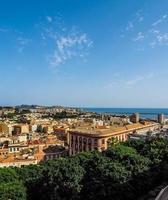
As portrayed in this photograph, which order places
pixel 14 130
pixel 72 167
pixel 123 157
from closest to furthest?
1. pixel 72 167
2. pixel 123 157
3. pixel 14 130

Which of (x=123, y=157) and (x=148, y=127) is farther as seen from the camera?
(x=148, y=127)

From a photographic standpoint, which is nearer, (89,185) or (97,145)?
(89,185)

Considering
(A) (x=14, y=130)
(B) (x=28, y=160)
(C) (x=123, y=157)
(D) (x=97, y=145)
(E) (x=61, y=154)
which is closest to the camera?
(C) (x=123, y=157)

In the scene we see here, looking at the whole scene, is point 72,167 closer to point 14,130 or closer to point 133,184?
point 133,184

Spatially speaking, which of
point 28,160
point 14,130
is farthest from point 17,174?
point 14,130

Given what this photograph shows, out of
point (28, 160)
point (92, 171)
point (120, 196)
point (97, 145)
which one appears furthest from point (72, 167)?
point (97, 145)

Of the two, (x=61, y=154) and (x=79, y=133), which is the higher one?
(x=79, y=133)

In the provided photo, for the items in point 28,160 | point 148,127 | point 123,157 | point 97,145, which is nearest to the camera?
point 123,157

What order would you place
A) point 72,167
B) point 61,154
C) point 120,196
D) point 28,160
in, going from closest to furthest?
point 120,196 < point 72,167 < point 28,160 < point 61,154

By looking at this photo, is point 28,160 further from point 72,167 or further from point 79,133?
point 72,167
